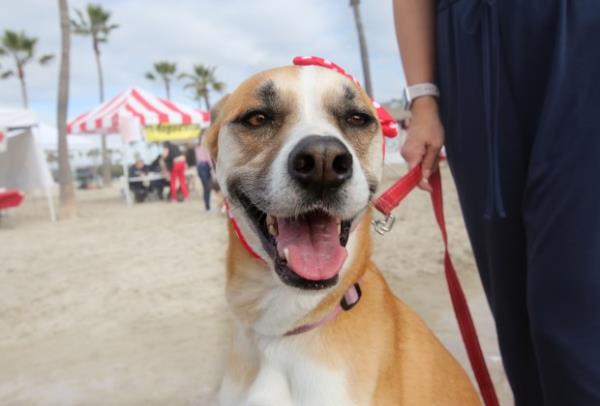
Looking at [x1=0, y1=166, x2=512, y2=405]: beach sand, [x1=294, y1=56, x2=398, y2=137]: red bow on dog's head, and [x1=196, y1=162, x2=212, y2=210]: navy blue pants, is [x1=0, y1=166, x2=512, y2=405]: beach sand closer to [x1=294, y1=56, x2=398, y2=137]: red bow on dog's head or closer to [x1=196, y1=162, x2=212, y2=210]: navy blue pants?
[x1=294, y1=56, x2=398, y2=137]: red bow on dog's head

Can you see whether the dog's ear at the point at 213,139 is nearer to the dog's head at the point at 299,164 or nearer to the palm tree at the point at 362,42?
the dog's head at the point at 299,164

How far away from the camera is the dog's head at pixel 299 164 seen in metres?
1.57

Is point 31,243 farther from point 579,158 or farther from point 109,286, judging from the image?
point 579,158

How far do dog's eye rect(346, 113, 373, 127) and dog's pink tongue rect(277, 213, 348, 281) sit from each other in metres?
0.43

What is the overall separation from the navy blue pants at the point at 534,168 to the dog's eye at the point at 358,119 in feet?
1.04

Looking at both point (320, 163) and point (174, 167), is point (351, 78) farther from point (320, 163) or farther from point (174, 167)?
point (174, 167)

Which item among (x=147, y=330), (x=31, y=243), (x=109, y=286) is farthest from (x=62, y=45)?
(x=147, y=330)

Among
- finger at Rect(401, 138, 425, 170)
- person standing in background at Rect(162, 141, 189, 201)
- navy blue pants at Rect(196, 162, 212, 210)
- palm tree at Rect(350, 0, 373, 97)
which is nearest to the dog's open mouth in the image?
finger at Rect(401, 138, 425, 170)

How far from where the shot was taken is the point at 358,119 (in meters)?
1.97

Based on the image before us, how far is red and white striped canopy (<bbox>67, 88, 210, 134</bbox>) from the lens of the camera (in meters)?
16.5

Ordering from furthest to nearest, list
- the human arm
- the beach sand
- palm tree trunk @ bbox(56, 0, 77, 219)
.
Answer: palm tree trunk @ bbox(56, 0, 77, 219) → the beach sand → the human arm

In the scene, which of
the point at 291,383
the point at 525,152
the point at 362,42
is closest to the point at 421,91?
the point at 525,152

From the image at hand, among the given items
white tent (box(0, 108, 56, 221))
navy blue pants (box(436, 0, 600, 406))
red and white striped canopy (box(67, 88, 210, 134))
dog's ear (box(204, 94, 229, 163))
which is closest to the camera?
navy blue pants (box(436, 0, 600, 406))

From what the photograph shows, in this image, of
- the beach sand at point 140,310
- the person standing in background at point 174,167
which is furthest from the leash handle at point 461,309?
the person standing in background at point 174,167
